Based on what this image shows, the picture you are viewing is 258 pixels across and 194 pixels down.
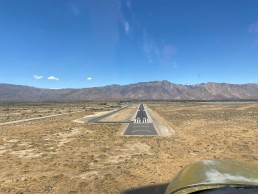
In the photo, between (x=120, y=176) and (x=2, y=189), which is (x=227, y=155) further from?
(x=2, y=189)

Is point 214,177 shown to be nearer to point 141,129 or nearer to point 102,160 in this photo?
point 102,160

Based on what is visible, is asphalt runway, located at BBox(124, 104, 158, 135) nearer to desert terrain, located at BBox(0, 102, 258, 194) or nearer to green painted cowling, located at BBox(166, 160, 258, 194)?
desert terrain, located at BBox(0, 102, 258, 194)

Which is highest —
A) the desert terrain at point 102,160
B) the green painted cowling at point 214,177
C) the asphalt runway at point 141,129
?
the green painted cowling at point 214,177

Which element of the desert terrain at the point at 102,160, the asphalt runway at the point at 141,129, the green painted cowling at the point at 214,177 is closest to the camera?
the green painted cowling at the point at 214,177

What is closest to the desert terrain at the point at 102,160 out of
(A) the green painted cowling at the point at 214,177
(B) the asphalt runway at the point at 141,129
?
(B) the asphalt runway at the point at 141,129

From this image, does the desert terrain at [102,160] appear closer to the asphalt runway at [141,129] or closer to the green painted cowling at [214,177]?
the asphalt runway at [141,129]

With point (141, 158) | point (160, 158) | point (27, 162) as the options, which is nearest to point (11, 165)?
point (27, 162)

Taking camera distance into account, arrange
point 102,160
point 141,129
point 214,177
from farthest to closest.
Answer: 1. point 141,129
2. point 102,160
3. point 214,177

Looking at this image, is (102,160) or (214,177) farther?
(102,160)

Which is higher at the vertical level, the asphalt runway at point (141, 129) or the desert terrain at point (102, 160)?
the asphalt runway at point (141, 129)

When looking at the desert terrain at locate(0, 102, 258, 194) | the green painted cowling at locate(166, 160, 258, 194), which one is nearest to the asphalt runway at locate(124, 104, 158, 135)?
the desert terrain at locate(0, 102, 258, 194)

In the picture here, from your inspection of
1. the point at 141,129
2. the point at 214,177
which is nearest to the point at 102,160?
the point at 214,177
